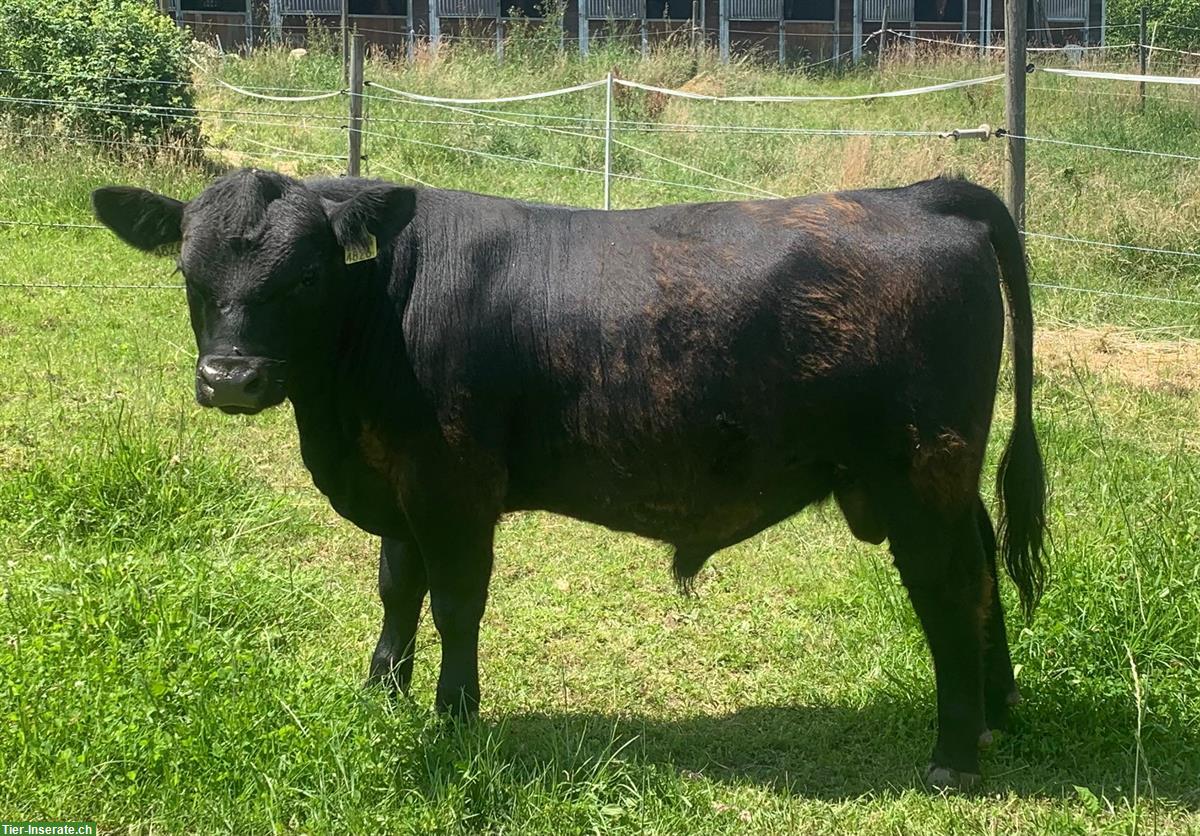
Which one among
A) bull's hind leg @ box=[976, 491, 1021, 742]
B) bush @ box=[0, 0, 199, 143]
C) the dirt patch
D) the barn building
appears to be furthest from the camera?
the barn building

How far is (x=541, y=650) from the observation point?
5.38 metres

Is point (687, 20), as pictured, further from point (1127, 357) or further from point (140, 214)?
point (140, 214)

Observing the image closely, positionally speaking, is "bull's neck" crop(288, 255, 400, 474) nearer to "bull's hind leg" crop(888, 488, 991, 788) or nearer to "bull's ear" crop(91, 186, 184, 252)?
"bull's ear" crop(91, 186, 184, 252)

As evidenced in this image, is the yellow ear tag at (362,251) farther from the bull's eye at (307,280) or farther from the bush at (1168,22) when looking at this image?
the bush at (1168,22)

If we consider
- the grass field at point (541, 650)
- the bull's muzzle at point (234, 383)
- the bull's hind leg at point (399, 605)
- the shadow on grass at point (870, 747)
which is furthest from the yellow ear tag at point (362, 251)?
the shadow on grass at point (870, 747)

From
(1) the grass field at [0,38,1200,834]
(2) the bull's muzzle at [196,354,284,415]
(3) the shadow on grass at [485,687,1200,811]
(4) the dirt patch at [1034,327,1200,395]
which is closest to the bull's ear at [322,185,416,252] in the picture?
(2) the bull's muzzle at [196,354,284,415]

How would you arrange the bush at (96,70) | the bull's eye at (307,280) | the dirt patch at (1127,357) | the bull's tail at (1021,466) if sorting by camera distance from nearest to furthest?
the bull's eye at (307,280)
the bull's tail at (1021,466)
the dirt patch at (1127,357)
the bush at (96,70)

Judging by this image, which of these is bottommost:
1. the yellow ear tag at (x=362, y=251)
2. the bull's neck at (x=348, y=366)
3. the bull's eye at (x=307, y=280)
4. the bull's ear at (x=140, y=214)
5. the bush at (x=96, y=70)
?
the bull's neck at (x=348, y=366)

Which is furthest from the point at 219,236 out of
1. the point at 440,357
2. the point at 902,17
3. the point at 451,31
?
the point at 902,17

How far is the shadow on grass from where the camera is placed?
14.1 feet

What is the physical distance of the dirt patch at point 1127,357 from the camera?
27.2ft

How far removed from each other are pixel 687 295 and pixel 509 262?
2.15 ft

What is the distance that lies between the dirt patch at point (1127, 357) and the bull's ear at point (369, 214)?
5.46m

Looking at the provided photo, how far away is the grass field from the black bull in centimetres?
45
